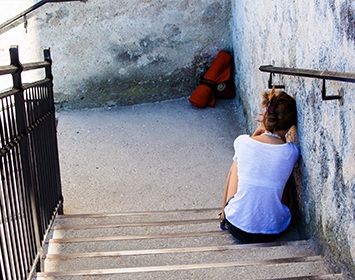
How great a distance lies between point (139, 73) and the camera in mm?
5344

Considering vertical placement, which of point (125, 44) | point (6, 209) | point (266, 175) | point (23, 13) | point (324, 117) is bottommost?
point (266, 175)

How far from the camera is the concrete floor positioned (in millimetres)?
3475

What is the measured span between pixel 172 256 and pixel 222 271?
1.11ft

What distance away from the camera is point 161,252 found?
7.39 ft

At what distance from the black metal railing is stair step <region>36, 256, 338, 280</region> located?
0.22 meters

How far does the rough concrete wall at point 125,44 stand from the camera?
202 inches

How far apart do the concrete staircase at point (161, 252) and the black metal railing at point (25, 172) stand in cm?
16

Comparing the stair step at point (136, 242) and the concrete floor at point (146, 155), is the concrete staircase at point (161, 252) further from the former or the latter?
the concrete floor at point (146, 155)

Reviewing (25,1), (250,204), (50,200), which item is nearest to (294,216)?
(250,204)

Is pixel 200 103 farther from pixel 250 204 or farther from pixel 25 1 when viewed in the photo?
pixel 250 204

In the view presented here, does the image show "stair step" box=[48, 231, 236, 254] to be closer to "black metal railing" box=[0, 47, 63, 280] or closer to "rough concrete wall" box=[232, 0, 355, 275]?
"black metal railing" box=[0, 47, 63, 280]

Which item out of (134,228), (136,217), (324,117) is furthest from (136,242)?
(324,117)

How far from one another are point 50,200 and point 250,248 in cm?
111

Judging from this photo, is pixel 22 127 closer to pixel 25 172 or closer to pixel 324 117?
pixel 25 172
